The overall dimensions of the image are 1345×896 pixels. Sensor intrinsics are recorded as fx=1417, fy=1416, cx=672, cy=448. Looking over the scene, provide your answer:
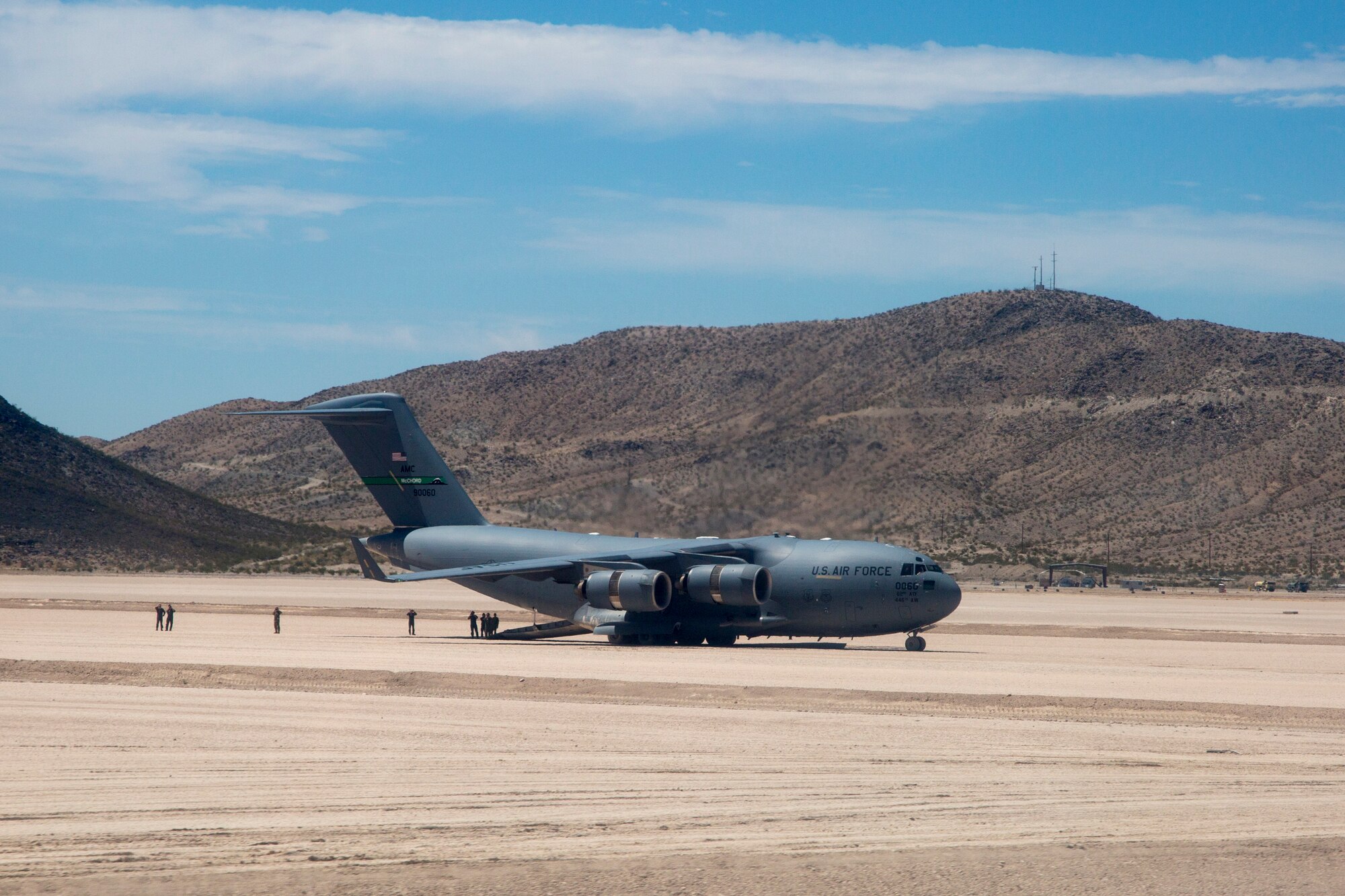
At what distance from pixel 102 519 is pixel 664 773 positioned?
109 meters

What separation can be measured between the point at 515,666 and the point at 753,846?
1995cm

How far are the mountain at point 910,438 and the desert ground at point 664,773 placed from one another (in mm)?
12651

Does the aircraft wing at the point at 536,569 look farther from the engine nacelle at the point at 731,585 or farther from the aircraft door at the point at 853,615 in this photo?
the aircraft door at the point at 853,615

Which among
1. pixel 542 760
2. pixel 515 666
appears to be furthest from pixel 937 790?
pixel 515 666

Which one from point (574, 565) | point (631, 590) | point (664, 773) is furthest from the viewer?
point (574, 565)

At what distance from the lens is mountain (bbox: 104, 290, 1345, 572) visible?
164 feet

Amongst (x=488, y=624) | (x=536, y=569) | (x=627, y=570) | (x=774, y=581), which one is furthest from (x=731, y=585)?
(x=488, y=624)

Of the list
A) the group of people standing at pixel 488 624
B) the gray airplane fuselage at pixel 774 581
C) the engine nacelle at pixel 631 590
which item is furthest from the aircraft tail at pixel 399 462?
the engine nacelle at pixel 631 590

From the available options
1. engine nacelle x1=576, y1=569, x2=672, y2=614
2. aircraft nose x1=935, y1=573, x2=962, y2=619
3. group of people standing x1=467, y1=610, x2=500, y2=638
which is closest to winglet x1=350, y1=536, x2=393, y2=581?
group of people standing x1=467, y1=610, x2=500, y2=638

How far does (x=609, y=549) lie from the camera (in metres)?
44.2

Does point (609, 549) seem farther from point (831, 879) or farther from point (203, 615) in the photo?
point (831, 879)

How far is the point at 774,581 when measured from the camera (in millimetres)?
40500

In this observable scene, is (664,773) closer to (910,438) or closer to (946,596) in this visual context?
(946,596)

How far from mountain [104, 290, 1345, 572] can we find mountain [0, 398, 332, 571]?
14.1 m
